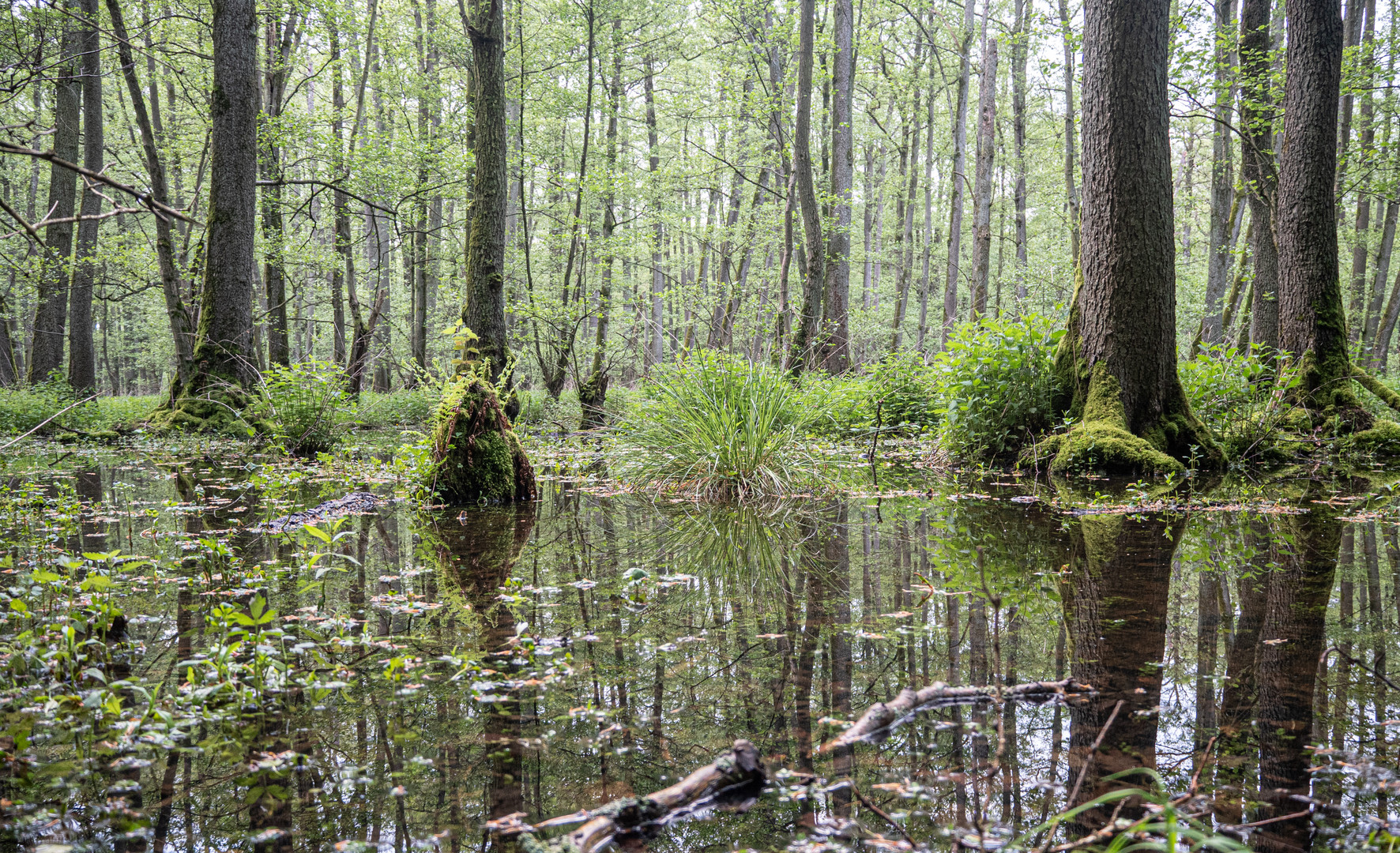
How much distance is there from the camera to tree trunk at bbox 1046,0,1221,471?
625cm

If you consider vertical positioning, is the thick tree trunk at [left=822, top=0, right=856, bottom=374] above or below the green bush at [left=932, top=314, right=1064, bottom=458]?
above

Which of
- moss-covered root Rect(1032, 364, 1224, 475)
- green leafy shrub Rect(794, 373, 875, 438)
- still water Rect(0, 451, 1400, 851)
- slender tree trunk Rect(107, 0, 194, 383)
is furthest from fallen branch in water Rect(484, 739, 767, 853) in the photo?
slender tree trunk Rect(107, 0, 194, 383)

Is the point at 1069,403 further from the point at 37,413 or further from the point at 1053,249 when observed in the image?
the point at 1053,249

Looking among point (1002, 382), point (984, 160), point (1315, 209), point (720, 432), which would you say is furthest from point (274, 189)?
point (1315, 209)

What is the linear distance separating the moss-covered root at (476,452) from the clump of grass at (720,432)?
1038mm

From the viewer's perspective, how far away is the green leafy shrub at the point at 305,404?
25.4 feet

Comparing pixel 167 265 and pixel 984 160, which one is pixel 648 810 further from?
pixel 984 160

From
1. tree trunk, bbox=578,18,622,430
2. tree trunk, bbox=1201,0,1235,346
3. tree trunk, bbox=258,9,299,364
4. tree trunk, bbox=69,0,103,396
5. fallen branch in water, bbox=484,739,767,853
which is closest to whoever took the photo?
fallen branch in water, bbox=484,739,767,853

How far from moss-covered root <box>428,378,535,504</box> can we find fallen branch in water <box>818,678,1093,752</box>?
13.3 ft

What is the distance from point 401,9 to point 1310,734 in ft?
71.0

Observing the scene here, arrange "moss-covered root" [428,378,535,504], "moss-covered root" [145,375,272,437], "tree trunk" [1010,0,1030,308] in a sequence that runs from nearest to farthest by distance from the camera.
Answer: "moss-covered root" [428,378,535,504] → "moss-covered root" [145,375,272,437] → "tree trunk" [1010,0,1030,308]

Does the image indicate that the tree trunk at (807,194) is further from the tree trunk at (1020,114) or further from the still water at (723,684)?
the tree trunk at (1020,114)

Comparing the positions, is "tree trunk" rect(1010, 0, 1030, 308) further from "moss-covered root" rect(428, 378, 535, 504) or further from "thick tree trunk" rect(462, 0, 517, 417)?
"moss-covered root" rect(428, 378, 535, 504)

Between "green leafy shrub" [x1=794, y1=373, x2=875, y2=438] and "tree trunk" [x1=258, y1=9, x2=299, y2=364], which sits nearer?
"green leafy shrub" [x1=794, y1=373, x2=875, y2=438]
